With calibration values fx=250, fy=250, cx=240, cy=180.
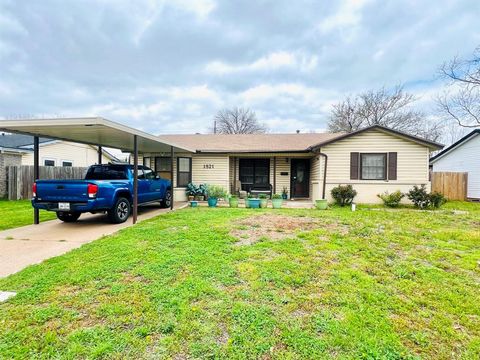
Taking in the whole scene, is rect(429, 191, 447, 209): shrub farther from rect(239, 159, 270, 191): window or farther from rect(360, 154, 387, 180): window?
rect(239, 159, 270, 191): window

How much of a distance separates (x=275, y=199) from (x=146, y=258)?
7055mm

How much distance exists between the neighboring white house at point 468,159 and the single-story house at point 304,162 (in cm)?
623

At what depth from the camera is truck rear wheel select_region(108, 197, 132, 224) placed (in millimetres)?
7262

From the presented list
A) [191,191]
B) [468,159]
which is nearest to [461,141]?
[468,159]

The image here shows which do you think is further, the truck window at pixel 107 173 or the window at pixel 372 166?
the window at pixel 372 166

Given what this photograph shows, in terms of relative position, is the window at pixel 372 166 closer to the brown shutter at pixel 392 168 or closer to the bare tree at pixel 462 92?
the brown shutter at pixel 392 168

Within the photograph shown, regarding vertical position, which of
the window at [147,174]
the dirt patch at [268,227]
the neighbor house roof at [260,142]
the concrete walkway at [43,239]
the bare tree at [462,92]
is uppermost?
the bare tree at [462,92]

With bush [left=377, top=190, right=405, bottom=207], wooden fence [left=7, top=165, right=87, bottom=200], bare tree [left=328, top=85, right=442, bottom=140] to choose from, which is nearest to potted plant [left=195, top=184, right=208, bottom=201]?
bush [left=377, top=190, right=405, bottom=207]

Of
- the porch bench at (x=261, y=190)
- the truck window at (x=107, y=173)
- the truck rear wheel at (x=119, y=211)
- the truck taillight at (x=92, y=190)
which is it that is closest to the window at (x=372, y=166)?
the porch bench at (x=261, y=190)

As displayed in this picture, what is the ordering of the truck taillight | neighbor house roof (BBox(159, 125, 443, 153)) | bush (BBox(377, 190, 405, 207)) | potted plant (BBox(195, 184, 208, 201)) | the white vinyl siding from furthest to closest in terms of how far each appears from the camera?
the white vinyl siding < potted plant (BBox(195, 184, 208, 201)) < neighbor house roof (BBox(159, 125, 443, 153)) < bush (BBox(377, 190, 405, 207)) < the truck taillight

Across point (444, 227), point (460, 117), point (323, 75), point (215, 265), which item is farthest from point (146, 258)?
point (460, 117)

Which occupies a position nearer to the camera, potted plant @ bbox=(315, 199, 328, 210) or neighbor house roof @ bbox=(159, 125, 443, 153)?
potted plant @ bbox=(315, 199, 328, 210)

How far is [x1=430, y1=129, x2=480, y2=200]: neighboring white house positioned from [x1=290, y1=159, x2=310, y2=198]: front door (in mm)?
9707

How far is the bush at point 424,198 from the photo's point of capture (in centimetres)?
1023
